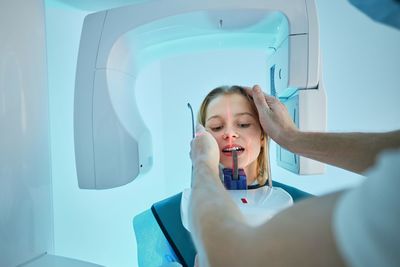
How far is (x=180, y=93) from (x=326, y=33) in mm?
1016

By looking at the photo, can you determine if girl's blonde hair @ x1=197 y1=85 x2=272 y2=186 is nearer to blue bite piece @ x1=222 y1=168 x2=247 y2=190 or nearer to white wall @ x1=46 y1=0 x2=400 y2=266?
blue bite piece @ x1=222 y1=168 x2=247 y2=190

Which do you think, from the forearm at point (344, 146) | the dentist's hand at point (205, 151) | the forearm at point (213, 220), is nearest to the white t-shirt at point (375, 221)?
the forearm at point (213, 220)

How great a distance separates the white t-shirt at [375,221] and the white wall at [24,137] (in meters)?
0.69

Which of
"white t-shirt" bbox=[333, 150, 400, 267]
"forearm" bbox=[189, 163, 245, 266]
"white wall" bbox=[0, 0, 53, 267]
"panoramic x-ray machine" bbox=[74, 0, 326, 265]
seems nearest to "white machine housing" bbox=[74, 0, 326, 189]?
"panoramic x-ray machine" bbox=[74, 0, 326, 265]

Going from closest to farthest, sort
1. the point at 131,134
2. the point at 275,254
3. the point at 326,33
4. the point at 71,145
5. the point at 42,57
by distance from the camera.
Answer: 1. the point at 275,254
2. the point at 42,57
3. the point at 131,134
4. the point at 71,145
5. the point at 326,33

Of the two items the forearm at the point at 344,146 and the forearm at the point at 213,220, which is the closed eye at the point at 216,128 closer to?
the forearm at the point at 344,146

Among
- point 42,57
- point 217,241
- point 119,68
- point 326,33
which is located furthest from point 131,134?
point 326,33

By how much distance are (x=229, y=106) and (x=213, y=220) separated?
68cm

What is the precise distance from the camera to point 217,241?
27 cm

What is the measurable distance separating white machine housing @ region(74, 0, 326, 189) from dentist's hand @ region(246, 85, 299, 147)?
1.8 inches

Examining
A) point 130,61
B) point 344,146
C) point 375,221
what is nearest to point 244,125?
point 344,146

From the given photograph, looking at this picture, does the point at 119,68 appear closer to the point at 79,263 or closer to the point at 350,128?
the point at 79,263

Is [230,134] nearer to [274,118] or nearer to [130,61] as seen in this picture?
[274,118]

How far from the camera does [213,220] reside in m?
0.30
